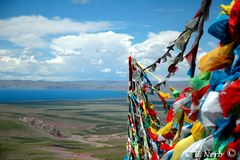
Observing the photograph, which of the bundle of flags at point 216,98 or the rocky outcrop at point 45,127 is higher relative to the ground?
the bundle of flags at point 216,98

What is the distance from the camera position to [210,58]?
10.6ft

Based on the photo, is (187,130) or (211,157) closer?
(211,157)

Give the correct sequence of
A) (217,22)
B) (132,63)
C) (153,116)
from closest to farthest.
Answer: (217,22) < (153,116) < (132,63)

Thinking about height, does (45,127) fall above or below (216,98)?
below

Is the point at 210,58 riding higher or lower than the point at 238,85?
higher

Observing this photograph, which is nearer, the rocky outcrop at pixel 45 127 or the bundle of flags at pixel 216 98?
the bundle of flags at pixel 216 98

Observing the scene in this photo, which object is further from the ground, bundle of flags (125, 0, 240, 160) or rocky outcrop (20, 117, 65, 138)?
bundle of flags (125, 0, 240, 160)

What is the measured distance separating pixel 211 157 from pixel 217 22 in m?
1.15

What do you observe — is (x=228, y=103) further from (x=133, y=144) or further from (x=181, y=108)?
(x=133, y=144)

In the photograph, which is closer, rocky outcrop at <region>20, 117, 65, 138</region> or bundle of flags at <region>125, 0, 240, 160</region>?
bundle of flags at <region>125, 0, 240, 160</region>

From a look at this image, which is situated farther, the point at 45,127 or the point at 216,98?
the point at 45,127

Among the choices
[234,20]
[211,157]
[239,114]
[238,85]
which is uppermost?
[234,20]

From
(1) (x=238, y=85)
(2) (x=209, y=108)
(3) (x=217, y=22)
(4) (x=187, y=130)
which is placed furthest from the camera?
(4) (x=187, y=130)

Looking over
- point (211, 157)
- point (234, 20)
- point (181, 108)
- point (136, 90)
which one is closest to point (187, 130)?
point (181, 108)
